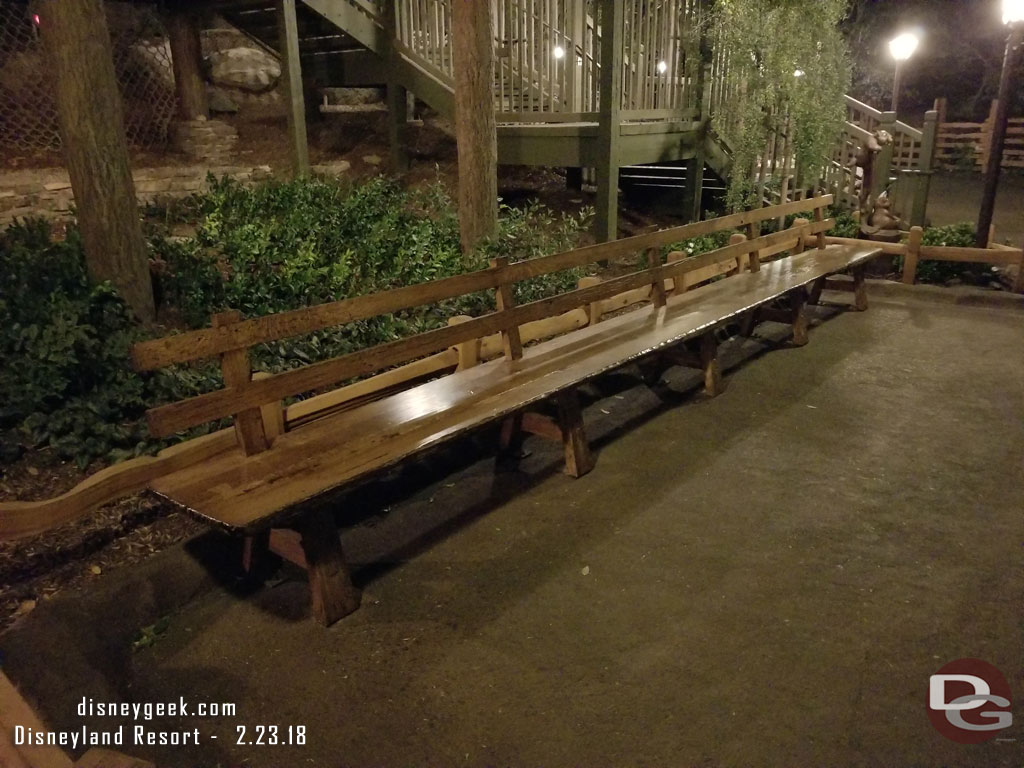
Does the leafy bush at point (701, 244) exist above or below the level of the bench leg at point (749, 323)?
above

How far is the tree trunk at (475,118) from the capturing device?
6.73m

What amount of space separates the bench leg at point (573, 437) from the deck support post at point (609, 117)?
466cm

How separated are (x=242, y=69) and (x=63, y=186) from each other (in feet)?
17.8

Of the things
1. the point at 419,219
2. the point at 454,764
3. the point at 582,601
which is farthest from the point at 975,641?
the point at 419,219

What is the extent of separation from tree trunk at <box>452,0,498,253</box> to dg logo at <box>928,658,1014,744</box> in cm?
529

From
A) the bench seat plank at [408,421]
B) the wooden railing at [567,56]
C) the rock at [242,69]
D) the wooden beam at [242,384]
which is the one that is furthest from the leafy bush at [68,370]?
the rock at [242,69]

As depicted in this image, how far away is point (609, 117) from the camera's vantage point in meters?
8.64

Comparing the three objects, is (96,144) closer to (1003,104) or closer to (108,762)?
(108,762)

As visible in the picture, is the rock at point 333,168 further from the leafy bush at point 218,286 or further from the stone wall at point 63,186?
the leafy bush at point 218,286

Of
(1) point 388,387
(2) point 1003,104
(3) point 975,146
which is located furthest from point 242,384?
(3) point 975,146

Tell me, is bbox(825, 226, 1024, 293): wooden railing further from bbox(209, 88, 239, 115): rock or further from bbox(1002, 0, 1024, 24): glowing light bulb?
bbox(209, 88, 239, 115): rock

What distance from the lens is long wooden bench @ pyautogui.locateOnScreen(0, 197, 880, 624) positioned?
9.77 feet

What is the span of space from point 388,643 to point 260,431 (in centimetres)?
103

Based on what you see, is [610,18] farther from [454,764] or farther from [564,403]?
[454,764]
